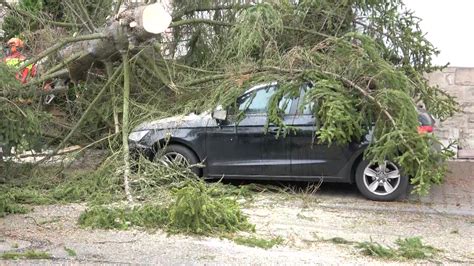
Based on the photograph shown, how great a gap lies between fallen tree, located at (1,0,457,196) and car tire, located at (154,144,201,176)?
1.67 feet

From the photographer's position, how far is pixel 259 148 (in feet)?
26.1

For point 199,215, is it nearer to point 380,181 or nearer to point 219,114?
point 219,114

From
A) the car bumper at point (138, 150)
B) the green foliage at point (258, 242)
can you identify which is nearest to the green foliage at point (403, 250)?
the green foliage at point (258, 242)

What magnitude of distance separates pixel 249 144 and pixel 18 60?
11.3 ft

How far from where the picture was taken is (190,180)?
6.94 meters

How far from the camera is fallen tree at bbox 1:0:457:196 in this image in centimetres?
702

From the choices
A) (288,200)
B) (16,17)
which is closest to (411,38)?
(288,200)

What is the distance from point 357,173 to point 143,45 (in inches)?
130

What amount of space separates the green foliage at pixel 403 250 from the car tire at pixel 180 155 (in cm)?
314

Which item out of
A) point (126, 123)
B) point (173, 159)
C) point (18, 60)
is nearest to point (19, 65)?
point (18, 60)

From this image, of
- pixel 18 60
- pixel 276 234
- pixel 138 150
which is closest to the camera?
pixel 276 234

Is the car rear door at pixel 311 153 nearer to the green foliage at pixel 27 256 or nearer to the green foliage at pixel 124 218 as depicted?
the green foliage at pixel 124 218

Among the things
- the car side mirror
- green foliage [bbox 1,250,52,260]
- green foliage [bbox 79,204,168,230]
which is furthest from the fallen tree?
green foliage [bbox 1,250,52,260]

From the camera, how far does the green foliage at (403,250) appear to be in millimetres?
5363
